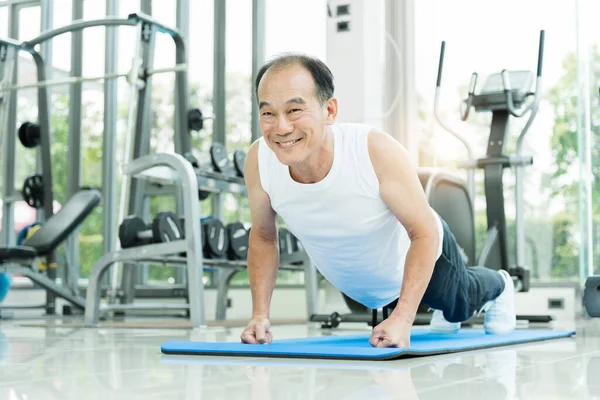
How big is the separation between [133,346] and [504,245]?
243 cm

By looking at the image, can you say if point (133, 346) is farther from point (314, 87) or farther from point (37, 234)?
point (37, 234)

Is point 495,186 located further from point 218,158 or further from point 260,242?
point 260,242

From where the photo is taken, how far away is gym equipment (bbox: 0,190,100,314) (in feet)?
17.3

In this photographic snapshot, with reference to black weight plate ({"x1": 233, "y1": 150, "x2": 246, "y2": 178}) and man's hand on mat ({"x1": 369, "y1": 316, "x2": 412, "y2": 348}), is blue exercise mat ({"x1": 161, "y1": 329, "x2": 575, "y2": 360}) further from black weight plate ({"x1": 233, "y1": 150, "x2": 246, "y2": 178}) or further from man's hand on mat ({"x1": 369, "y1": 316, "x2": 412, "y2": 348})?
black weight plate ({"x1": 233, "y1": 150, "x2": 246, "y2": 178})

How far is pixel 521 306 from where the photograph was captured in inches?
209

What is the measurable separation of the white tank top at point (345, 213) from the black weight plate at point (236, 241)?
7.60 ft

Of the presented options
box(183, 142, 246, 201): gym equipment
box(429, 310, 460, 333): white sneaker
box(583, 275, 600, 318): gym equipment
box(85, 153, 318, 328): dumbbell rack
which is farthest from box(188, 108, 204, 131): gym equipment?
box(583, 275, 600, 318): gym equipment

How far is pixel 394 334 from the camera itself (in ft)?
6.60

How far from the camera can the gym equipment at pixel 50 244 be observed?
5285 mm

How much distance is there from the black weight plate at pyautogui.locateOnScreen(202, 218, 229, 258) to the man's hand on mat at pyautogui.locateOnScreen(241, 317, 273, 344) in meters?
2.20

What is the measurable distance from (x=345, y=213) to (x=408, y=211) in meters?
0.16

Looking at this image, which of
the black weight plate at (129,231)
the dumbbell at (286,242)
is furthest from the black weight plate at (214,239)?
the dumbbell at (286,242)

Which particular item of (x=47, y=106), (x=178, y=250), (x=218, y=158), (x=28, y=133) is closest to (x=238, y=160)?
(x=218, y=158)

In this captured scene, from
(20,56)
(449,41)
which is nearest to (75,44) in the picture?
(20,56)
